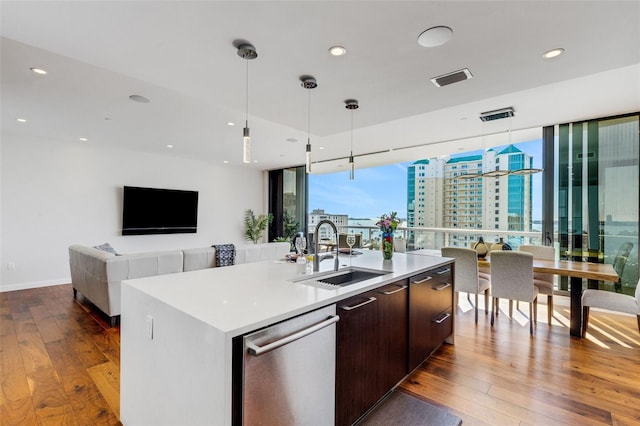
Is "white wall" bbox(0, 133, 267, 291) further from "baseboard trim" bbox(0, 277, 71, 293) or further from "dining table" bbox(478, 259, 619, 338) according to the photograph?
"dining table" bbox(478, 259, 619, 338)

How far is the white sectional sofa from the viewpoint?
132 inches

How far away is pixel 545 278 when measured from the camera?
12.3ft

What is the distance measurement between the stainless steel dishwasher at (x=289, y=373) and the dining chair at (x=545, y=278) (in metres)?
3.20

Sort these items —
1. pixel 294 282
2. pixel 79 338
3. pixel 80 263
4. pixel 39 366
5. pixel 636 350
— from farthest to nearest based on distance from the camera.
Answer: pixel 80 263 < pixel 79 338 < pixel 636 350 < pixel 39 366 < pixel 294 282

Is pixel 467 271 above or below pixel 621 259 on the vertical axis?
below

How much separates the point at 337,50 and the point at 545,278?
3.75 meters

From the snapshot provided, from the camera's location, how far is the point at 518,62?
7.22 ft

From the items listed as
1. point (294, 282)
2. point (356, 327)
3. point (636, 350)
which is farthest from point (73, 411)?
point (636, 350)

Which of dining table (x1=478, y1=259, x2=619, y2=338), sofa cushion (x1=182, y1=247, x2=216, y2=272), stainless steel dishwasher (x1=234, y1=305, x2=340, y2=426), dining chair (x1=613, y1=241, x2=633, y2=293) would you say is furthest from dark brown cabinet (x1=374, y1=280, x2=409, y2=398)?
dining chair (x1=613, y1=241, x2=633, y2=293)

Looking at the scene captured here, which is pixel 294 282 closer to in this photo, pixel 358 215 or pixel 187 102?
pixel 187 102

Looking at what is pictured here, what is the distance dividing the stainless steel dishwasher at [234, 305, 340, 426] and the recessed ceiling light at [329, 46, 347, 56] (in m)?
1.69

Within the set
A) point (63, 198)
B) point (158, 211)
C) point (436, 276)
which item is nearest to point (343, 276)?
point (436, 276)

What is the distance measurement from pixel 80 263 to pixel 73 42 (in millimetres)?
3217

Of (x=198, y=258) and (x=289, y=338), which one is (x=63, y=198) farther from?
(x=289, y=338)
